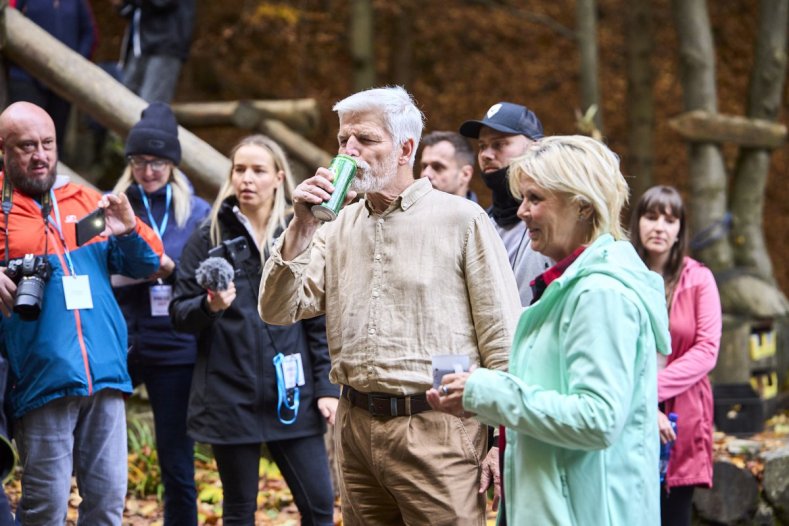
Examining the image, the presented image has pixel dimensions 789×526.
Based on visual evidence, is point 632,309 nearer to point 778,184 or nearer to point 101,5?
point 101,5

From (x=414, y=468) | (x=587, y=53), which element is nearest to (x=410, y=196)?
→ (x=414, y=468)

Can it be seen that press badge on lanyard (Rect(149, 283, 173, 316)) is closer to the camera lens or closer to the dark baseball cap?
the camera lens

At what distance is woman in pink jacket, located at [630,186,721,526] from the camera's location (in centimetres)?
523

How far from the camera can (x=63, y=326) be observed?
14.8 feet

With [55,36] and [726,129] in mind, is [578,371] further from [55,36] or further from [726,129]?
[726,129]

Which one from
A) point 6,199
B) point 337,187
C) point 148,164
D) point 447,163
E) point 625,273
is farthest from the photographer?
point 447,163

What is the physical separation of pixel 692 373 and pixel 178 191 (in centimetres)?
270

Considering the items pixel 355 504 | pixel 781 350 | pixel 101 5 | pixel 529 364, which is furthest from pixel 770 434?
pixel 101 5

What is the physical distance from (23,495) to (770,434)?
6150mm

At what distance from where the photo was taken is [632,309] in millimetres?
2879

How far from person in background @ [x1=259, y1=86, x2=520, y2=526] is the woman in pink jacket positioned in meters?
1.77

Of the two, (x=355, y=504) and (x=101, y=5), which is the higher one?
Answer: (x=101, y=5)

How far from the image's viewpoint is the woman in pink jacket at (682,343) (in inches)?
206

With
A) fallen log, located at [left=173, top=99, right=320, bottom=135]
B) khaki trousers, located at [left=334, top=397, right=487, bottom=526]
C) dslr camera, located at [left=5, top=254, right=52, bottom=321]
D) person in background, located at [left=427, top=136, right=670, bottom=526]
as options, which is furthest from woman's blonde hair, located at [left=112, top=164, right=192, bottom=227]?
fallen log, located at [left=173, top=99, right=320, bottom=135]
